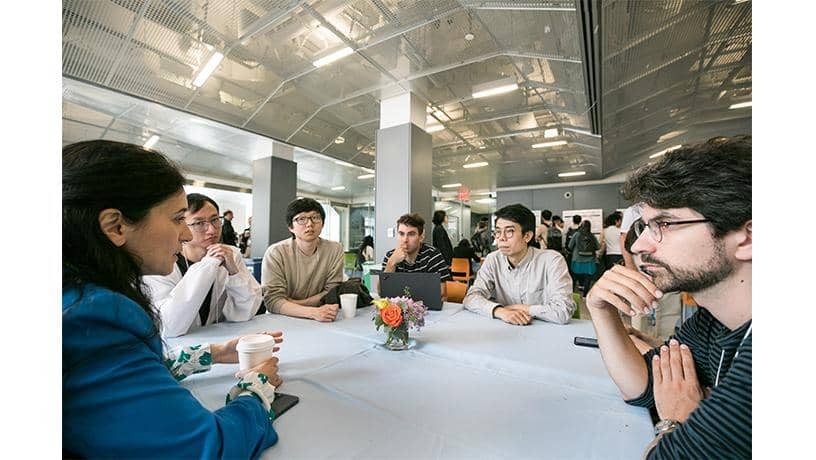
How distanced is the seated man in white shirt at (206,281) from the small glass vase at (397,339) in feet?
3.02

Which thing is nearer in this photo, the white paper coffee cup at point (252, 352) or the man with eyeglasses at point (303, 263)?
the white paper coffee cup at point (252, 352)

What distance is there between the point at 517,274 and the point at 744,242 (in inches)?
53.4

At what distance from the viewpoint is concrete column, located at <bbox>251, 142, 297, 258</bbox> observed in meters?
6.58

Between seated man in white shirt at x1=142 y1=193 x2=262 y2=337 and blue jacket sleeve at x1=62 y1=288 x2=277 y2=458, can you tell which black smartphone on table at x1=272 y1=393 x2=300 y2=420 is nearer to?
blue jacket sleeve at x1=62 y1=288 x2=277 y2=458

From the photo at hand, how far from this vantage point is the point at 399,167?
15.4ft

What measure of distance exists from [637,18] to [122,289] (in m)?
4.18

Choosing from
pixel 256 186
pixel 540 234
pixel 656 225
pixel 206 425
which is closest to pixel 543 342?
pixel 656 225

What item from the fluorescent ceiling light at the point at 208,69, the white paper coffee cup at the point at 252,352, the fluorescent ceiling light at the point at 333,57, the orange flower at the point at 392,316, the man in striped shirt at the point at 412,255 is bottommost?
the white paper coffee cup at the point at 252,352

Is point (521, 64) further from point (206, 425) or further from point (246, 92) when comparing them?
point (206, 425)

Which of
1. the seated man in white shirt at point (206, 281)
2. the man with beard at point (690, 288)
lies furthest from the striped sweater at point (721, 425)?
the seated man in white shirt at point (206, 281)

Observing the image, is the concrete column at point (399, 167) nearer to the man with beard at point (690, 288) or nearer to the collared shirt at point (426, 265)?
the collared shirt at point (426, 265)

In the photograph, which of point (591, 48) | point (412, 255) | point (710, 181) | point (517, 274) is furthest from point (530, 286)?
point (591, 48)

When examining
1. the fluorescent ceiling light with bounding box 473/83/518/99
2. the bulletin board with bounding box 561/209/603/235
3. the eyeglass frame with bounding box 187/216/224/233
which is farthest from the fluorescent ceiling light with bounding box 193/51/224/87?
the bulletin board with bounding box 561/209/603/235

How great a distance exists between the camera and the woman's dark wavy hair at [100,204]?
63 centimetres
